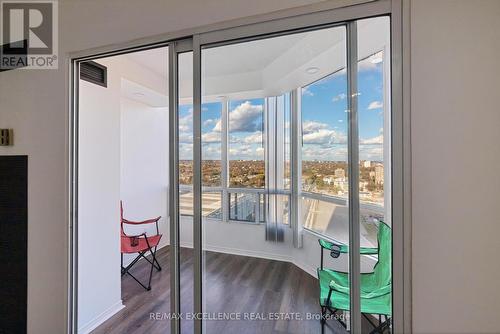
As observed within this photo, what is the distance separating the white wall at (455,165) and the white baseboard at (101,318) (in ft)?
7.93

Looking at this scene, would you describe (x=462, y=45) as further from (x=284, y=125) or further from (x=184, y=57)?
(x=284, y=125)

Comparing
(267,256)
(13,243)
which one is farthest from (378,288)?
(13,243)

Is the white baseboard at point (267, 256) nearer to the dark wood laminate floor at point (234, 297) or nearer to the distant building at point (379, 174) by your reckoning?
the dark wood laminate floor at point (234, 297)

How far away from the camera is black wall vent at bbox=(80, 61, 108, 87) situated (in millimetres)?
1856

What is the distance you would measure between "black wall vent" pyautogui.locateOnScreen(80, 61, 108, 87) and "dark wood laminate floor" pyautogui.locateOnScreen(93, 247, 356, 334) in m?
1.69

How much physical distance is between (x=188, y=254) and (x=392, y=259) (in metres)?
1.12

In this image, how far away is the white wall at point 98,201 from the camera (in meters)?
1.89

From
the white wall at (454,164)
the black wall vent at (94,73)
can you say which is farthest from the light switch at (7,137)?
the white wall at (454,164)

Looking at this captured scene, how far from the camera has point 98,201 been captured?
206cm

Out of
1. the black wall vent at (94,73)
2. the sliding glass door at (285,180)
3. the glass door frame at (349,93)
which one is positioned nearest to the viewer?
the glass door frame at (349,93)

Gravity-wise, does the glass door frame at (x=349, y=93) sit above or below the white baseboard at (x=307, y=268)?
above

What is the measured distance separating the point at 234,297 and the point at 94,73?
2399 millimetres

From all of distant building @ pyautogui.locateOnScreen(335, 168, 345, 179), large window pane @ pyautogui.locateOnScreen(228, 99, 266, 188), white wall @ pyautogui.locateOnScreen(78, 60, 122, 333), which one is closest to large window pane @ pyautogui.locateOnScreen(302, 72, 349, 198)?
distant building @ pyautogui.locateOnScreen(335, 168, 345, 179)

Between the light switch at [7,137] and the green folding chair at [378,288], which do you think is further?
the light switch at [7,137]
